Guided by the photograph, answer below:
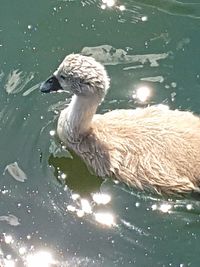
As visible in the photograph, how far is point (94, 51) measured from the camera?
7641 millimetres

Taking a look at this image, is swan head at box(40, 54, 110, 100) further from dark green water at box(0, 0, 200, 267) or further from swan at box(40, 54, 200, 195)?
dark green water at box(0, 0, 200, 267)

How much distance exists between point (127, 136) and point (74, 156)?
0.62m

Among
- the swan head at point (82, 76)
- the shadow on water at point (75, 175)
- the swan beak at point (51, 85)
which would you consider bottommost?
the shadow on water at point (75, 175)

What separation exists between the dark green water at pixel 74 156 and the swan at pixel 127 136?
214mm

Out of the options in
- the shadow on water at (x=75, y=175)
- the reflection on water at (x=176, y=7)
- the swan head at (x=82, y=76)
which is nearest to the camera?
the swan head at (x=82, y=76)

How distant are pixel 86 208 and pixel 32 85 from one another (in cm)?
131

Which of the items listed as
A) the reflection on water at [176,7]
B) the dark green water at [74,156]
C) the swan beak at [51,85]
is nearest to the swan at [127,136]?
the swan beak at [51,85]

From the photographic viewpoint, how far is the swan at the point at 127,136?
20.9 ft

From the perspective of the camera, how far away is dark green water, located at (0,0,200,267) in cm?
649

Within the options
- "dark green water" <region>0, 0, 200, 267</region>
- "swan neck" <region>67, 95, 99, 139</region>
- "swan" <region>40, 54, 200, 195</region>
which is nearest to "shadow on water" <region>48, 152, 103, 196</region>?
"dark green water" <region>0, 0, 200, 267</region>

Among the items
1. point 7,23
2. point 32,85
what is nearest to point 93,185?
point 32,85

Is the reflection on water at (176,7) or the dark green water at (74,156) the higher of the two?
the reflection on water at (176,7)

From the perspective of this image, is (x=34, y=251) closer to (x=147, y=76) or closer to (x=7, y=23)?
(x=147, y=76)

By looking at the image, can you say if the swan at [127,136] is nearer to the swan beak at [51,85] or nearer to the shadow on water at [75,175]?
the swan beak at [51,85]
